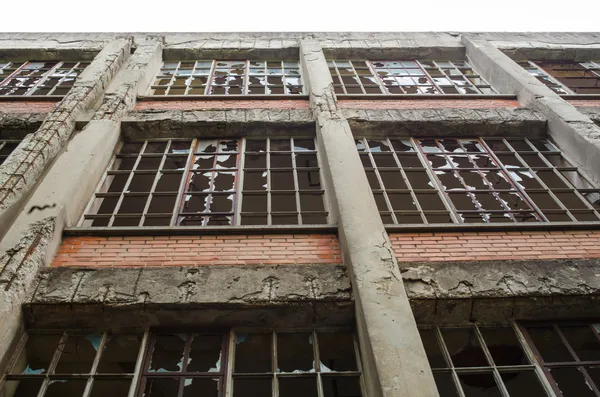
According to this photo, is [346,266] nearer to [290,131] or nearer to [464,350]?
[464,350]

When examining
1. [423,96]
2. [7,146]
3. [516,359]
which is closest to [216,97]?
[7,146]

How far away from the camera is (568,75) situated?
9.08 meters

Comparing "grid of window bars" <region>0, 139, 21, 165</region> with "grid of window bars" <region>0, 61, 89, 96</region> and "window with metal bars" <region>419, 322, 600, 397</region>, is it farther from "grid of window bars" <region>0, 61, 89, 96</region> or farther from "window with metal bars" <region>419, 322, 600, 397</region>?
"window with metal bars" <region>419, 322, 600, 397</region>

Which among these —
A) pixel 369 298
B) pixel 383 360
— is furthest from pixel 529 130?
pixel 383 360

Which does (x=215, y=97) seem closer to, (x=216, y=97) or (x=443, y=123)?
(x=216, y=97)

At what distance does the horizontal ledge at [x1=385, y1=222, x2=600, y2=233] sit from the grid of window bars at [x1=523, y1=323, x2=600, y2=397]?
1.14m

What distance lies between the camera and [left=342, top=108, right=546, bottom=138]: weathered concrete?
21.4 feet

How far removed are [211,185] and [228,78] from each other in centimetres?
406

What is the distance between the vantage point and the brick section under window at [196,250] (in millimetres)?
4129

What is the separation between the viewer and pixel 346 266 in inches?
155

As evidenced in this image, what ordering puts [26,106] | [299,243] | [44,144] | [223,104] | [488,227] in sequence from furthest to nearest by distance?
[223,104] < [26,106] < [44,144] < [488,227] < [299,243]

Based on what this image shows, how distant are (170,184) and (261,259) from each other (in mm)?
2201

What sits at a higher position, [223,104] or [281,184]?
[223,104]

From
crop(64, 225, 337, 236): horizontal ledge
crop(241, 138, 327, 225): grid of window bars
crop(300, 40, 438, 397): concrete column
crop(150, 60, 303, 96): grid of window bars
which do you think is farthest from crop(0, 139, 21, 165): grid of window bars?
crop(300, 40, 438, 397): concrete column
